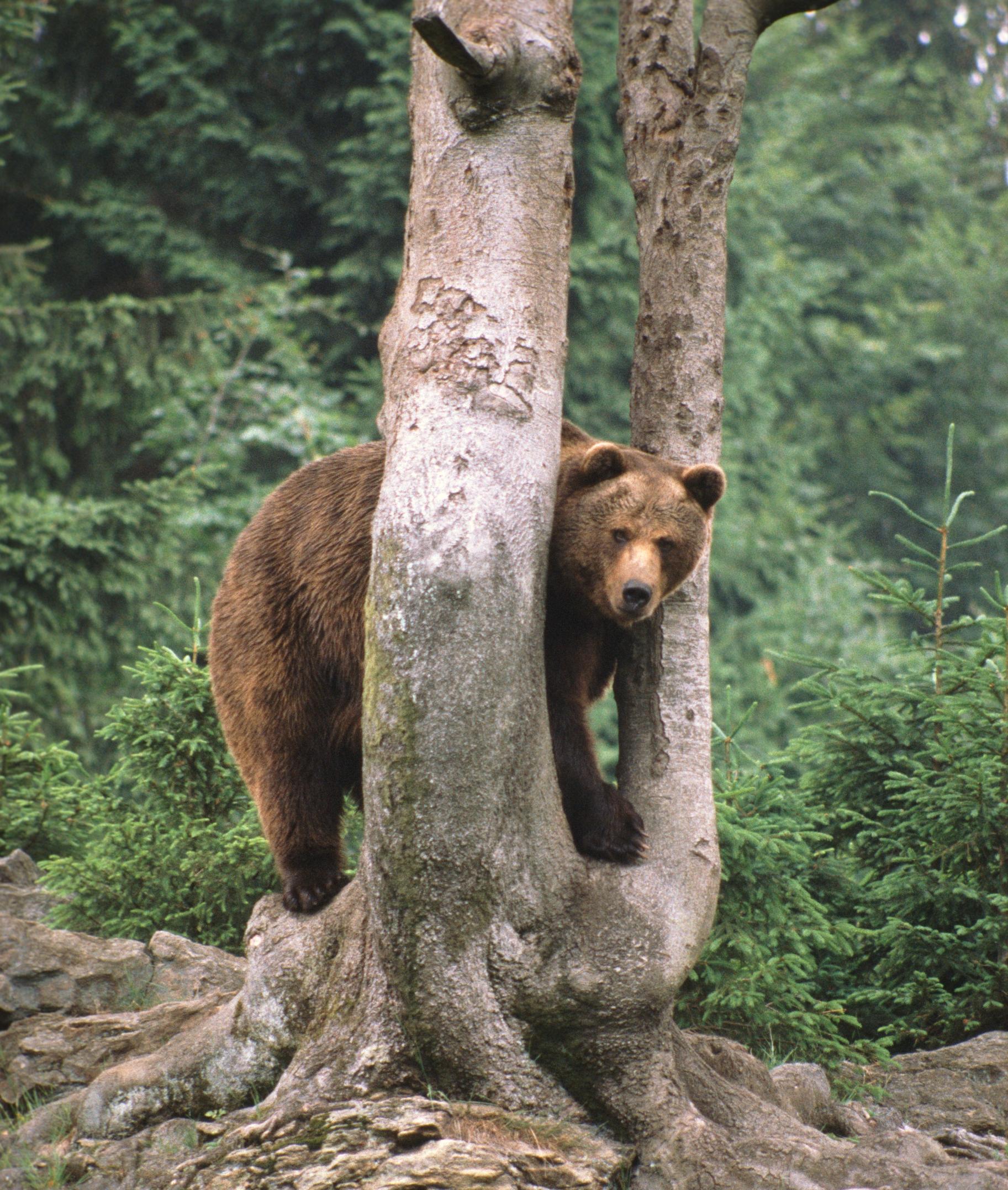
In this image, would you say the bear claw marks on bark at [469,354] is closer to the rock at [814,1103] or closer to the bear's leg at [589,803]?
the bear's leg at [589,803]

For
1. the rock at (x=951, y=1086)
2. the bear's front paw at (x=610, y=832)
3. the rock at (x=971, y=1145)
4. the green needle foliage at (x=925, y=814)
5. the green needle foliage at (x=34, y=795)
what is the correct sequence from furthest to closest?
the green needle foliage at (x=34, y=795)
the green needle foliage at (x=925, y=814)
the rock at (x=951, y=1086)
the rock at (x=971, y=1145)
the bear's front paw at (x=610, y=832)

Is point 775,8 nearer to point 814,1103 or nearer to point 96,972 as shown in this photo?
point 814,1103

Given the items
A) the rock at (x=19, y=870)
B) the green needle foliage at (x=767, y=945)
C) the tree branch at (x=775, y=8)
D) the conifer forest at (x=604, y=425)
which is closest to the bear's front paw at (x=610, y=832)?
the green needle foliage at (x=767, y=945)

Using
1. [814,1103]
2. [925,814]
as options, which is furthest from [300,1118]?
[925,814]

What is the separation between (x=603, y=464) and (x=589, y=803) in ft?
3.40

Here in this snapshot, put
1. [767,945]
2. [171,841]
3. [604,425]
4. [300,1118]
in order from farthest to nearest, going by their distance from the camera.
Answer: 1. [604,425]
2. [171,841]
3. [767,945]
4. [300,1118]

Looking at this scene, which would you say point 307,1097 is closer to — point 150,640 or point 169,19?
point 150,640

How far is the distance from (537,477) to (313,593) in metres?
1.06

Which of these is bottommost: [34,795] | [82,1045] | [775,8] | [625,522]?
[82,1045]

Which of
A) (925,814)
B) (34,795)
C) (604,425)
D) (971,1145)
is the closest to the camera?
(971,1145)

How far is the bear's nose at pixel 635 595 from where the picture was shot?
371 centimetres

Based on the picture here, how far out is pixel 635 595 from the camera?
146 inches

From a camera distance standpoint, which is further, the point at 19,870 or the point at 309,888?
the point at 19,870

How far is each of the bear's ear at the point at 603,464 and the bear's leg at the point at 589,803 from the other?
702 millimetres
